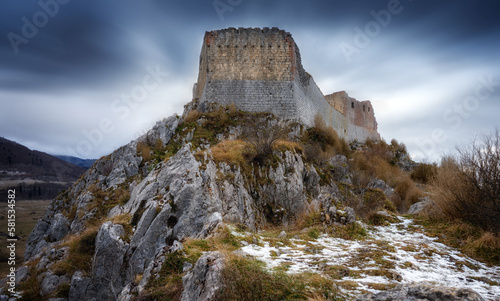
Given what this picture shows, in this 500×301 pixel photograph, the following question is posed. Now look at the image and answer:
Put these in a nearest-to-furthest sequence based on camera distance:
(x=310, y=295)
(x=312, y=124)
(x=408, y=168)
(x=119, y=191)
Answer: (x=310, y=295)
(x=119, y=191)
(x=312, y=124)
(x=408, y=168)

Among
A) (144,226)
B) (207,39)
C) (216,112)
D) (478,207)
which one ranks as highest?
(207,39)

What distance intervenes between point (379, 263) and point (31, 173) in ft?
540

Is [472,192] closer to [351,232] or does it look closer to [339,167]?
Result: [351,232]

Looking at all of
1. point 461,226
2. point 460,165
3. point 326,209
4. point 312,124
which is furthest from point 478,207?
point 312,124

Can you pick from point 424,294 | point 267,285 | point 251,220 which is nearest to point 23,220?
point 251,220

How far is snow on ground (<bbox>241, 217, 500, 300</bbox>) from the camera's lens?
4468mm

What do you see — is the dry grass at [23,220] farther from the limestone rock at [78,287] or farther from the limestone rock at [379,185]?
the limestone rock at [379,185]

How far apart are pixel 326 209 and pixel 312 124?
58.7 feet

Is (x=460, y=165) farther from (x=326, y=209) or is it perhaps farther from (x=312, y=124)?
(x=312, y=124)

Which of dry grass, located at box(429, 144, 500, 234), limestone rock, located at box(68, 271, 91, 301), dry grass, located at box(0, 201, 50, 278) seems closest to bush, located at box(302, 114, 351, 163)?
dry grass, located at box(429, 144, 500, 234)

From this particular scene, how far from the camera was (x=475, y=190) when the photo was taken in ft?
24.7

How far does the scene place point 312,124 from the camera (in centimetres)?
2591

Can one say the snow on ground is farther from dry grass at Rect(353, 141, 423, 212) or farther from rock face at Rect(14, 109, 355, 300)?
dry grass at Rect(353, 141, 423, 212)

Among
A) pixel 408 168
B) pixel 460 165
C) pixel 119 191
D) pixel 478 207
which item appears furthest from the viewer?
pixel 408 168
